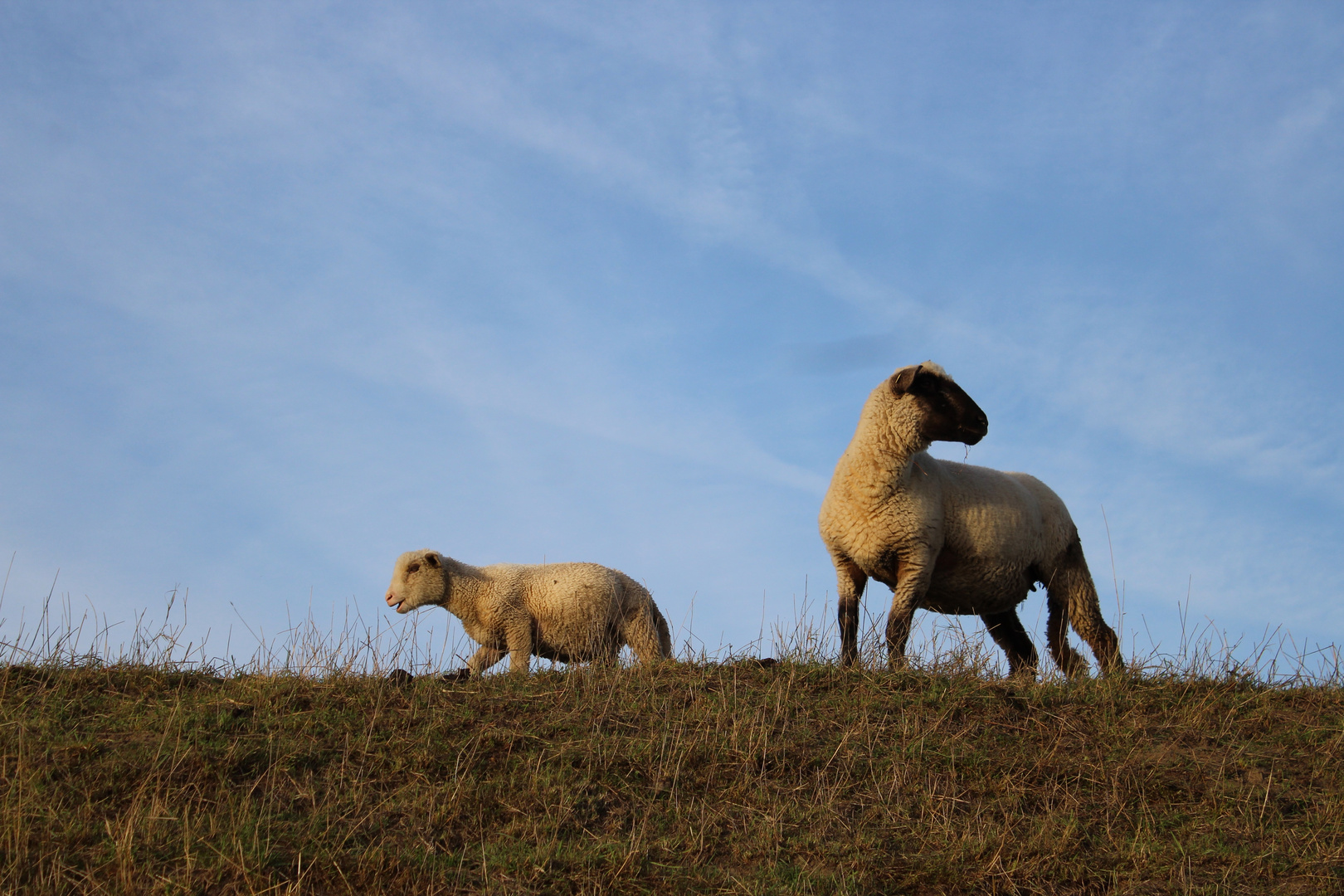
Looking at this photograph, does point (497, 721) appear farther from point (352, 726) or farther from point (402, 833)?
point (402, 833)

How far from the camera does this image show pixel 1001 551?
10.6 m

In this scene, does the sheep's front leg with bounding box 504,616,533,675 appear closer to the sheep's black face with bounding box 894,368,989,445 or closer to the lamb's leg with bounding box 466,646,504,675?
the lamb's leg with bounding box 466,646,504,675

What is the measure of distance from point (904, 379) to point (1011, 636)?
331 centimetres

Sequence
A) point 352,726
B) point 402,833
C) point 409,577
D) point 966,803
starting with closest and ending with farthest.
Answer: point 402,833 → point 966,803 → point 352,726 → point 409,577

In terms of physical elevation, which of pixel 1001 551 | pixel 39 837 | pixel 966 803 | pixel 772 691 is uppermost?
pixel 1001 551

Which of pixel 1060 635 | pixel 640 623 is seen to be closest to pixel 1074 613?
pixel 1060 635

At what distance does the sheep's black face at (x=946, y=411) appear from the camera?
10461mm

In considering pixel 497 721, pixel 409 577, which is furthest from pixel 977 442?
pixel 409 577

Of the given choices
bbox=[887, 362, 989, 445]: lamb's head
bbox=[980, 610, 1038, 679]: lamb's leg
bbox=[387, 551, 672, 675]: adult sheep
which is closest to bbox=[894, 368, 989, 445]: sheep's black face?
bbox=[887, 362, 989, 445]: lamb's head

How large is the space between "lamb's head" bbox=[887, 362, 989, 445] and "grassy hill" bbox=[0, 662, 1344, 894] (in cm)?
274

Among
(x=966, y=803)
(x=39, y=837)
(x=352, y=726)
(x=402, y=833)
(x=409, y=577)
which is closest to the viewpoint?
(x=39, y=837)

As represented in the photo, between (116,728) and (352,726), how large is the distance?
4.94 feet

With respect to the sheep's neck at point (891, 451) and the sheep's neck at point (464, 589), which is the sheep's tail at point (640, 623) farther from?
the sheep's neck at point (891, 451)

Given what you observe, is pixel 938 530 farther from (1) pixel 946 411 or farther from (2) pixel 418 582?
(2) pixel 418 582
